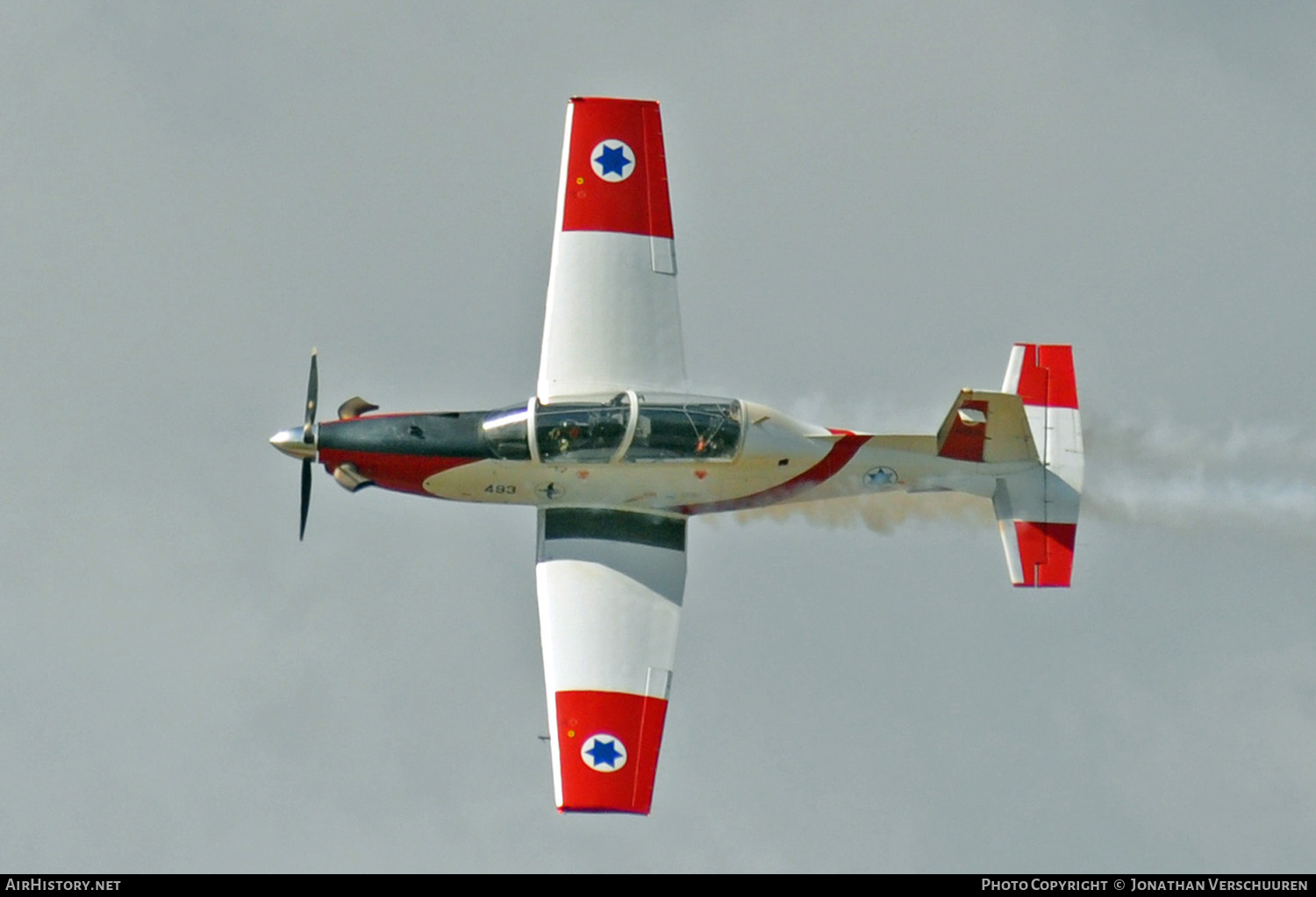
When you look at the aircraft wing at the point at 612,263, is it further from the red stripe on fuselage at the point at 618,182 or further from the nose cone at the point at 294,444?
the nose cone at the point at 294,444

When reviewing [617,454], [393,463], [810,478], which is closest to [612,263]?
[617,454]

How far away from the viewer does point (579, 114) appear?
32.2m

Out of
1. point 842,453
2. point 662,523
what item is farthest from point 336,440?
point 842,453

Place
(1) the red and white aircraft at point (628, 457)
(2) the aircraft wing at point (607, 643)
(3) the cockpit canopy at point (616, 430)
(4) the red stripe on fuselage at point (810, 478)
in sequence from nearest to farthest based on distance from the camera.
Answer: (2) the aircraft wing at point (607, 643), (1) the red and white aircraft at point (628, 457), (3) the cockpit canopy at point (616, 430), (4) the red stripe on fuselage at point (810, 478)

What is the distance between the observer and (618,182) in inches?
1260

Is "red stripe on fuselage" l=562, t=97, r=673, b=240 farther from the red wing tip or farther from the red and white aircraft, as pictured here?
the red wing tip

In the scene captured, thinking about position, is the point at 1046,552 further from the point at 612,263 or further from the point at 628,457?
the point at 612,263

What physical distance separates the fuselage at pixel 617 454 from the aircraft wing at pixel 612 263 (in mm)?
741

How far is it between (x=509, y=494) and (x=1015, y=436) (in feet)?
20.3

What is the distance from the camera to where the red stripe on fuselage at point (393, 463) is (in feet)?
100

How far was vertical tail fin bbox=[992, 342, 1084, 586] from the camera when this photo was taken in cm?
3095

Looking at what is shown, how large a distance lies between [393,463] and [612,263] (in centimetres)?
375

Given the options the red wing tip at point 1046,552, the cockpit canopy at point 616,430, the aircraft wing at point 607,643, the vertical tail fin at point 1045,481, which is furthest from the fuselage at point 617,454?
the red wing tip at point 1046,552

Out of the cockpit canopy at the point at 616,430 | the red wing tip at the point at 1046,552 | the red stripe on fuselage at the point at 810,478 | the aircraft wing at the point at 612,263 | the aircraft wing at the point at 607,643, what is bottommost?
the aircraft wing at the point at 607,643
